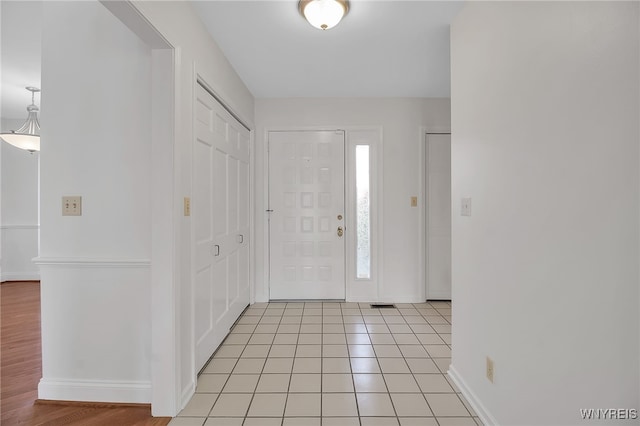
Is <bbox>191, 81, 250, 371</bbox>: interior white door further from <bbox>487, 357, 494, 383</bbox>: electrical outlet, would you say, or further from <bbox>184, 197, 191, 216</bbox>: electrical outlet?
<bbox>487, 357, 494, 383</bbox>: electrical outlet

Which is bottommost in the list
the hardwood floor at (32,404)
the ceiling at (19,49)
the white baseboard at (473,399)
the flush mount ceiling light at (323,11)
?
the hardwood floor at (32,404)

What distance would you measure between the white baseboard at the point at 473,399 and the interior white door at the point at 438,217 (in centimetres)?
160

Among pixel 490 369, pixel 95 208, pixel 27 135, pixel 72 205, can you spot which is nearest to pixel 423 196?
pixel 490 369

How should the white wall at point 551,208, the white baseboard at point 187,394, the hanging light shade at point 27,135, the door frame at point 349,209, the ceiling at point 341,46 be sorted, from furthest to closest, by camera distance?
the door frame at point 349,209 < the hanging light shade at point 27,135 < the ceiling at point 341,46 < the white baseboard at point 187,394 < the white wall at point 551,208

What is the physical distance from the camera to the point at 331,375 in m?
1.89

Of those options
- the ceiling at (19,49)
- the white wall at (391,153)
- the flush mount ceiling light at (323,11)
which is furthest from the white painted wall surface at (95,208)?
the white wall at (391,153)

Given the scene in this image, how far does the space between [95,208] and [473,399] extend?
93.4 inches

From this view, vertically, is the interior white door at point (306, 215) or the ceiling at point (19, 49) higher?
the ceiling at point (19, 49)

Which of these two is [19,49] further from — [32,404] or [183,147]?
[32,404]

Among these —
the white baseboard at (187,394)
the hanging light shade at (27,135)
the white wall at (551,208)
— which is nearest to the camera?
the white wall at (551,208)

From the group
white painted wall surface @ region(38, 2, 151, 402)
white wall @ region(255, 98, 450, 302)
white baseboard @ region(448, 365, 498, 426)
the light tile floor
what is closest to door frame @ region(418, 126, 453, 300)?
white wall @ region(255, 98, 450, 302)

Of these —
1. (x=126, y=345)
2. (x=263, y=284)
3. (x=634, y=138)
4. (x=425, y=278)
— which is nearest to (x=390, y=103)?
(x=425, y=278)

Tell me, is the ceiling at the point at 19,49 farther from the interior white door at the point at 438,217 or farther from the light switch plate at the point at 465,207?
the interior white door at the point at 438,217

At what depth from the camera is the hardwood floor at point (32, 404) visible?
1520 mm
